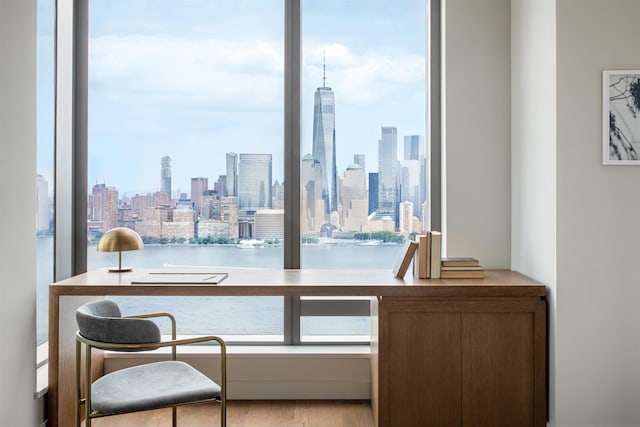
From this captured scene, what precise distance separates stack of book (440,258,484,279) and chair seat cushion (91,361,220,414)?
48.4 inches

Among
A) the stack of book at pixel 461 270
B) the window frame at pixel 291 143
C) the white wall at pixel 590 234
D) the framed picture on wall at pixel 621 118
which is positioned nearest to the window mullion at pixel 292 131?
the window frame at pixel 291 143

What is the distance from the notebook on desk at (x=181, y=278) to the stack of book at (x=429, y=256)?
39.0 inches

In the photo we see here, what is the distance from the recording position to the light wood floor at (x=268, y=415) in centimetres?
270

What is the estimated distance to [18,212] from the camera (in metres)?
2.41

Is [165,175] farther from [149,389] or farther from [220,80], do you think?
[149,389]

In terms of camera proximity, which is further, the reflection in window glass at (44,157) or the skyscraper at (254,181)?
the skyscraper at (254,181)

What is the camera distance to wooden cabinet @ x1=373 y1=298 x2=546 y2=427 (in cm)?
244

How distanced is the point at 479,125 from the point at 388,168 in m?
0.56

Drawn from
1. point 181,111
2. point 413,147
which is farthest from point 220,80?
point 413,147

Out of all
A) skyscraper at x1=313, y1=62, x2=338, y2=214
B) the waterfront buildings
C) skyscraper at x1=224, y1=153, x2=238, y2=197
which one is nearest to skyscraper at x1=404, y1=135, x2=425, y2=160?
skyscraper at x1=313, y1=62, x2=338, y2=214

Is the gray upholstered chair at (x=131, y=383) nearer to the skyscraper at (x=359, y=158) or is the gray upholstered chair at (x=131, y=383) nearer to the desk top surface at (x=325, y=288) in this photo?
the desk top surface at (x=325, y=288)

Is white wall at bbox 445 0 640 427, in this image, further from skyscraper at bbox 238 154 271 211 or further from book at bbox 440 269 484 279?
skyscraper at bbox 238 154 271 211

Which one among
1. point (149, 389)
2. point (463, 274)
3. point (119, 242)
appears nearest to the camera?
point (149, 389)

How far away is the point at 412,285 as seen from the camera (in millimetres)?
2447
